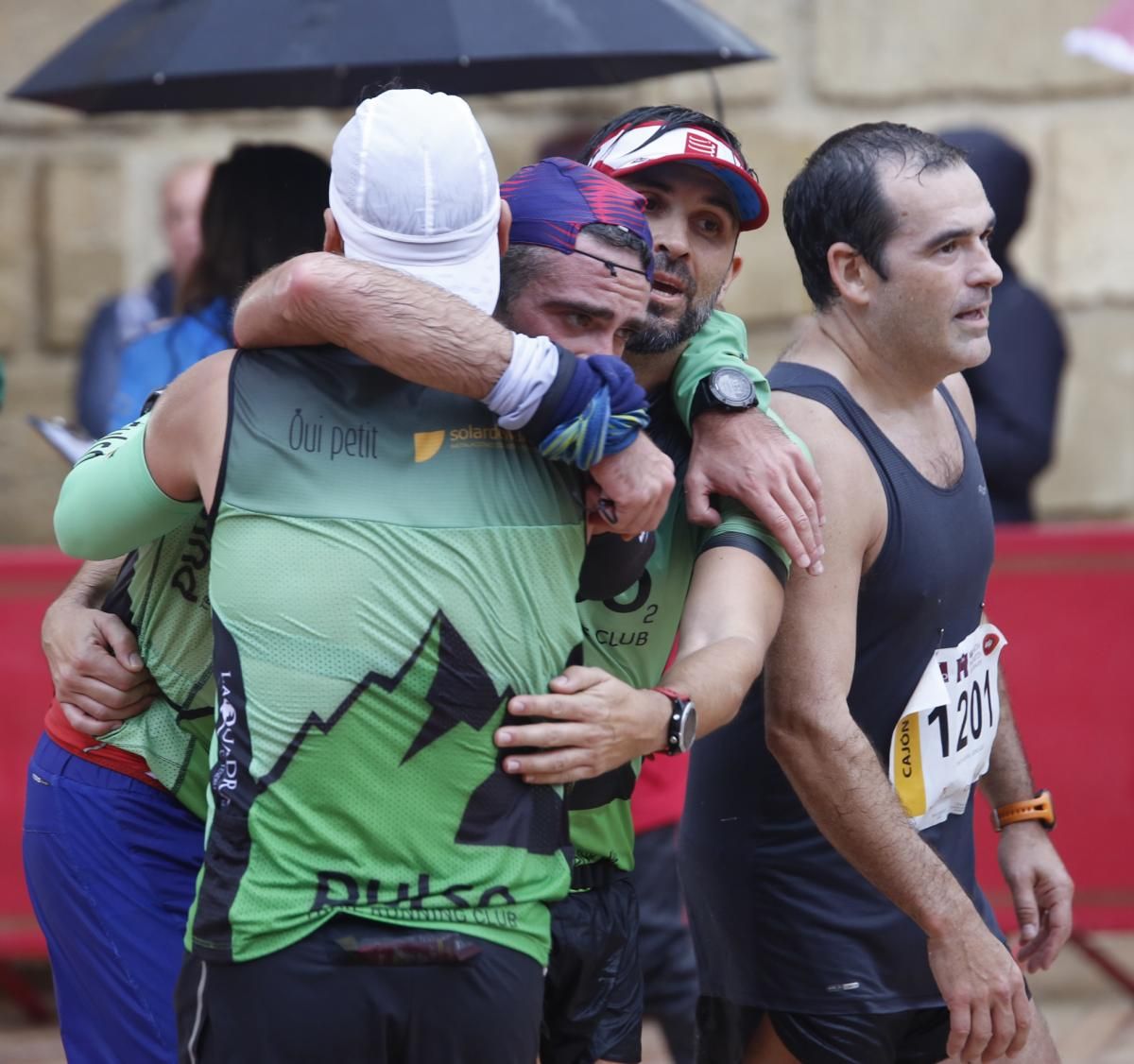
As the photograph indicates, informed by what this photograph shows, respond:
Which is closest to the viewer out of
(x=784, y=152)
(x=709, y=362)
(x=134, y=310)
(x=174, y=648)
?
(x=174, y=648)

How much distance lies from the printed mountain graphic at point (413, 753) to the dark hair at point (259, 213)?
77.1 inches

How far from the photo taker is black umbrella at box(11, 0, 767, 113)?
12.1 feet

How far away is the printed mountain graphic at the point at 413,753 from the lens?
2172 mm

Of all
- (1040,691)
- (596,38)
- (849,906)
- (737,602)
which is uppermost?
(596,38)

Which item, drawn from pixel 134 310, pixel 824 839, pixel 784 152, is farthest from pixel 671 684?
pixel 784 152

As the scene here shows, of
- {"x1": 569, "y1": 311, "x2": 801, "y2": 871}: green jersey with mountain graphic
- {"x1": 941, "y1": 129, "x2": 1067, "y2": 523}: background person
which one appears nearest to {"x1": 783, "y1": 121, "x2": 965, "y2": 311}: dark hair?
{"x1": 569, "y1": 311, "x2": 801, "y2": 871}: green jersey with mountain graphic

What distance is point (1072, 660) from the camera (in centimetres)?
500

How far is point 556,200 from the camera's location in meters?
2.45

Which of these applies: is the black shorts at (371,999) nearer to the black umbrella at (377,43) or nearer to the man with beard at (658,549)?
the man with beard at (658,549)

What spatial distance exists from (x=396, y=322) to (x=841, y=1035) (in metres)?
1.53

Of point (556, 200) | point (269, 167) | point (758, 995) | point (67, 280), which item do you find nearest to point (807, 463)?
point (556, 200)

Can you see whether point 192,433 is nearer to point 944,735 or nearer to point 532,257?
point 532,257

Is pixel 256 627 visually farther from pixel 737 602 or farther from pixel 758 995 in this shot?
pixel 758 995

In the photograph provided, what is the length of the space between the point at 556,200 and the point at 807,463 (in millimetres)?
540
